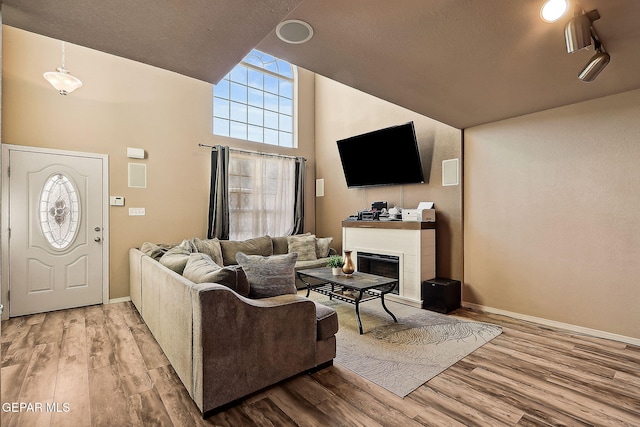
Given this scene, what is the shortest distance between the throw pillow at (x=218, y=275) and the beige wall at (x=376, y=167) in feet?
9.88

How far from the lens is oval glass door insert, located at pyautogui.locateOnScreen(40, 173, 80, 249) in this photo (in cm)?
398

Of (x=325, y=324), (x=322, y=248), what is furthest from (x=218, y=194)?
(x=325, y=324)

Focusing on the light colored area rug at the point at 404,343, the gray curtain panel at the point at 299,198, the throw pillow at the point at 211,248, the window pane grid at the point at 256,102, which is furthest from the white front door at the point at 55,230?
the light colored area rug at the point at 404,343

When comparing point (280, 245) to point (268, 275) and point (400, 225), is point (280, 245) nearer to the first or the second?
point (400, 225)

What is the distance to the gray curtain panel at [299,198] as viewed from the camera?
6109 mm

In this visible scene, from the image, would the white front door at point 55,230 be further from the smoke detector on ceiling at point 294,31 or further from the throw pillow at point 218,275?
the smoke detector on ceiling at point 294,31

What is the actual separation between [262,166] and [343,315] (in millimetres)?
3092

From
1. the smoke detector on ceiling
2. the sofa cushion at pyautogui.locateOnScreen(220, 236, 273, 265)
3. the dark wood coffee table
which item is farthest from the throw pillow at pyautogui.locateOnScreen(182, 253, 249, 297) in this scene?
the sofa cushion at pyautogui.locateOnScreen(220, 236, 273, 265)

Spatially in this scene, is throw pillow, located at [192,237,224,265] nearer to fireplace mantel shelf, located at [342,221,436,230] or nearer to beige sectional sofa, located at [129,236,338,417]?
beige sectional sofa, located at [129,236,338,417]

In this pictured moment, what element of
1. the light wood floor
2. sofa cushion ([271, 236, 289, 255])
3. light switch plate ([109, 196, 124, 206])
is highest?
light switch plate ([109, 196, 124, 206])

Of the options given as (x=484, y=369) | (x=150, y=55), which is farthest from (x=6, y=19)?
(x=484, y=369)

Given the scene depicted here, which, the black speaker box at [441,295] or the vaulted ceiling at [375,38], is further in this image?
the black speaker box at [441,295]

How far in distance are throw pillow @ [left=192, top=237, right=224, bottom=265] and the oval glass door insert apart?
1476mm

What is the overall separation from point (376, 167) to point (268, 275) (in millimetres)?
3043
